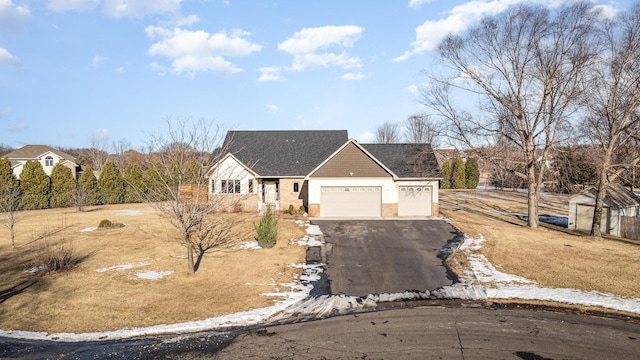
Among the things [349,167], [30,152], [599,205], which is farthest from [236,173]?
[30,152]

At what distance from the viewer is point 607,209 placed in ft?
81.5

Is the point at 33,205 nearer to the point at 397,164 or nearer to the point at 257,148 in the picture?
the point at 257,148

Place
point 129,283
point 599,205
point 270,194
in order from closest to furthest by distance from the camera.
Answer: point 129,283
point 599,205
point 270,194

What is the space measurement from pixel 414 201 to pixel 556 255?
35.6ft

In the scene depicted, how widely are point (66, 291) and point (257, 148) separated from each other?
69.3 ft

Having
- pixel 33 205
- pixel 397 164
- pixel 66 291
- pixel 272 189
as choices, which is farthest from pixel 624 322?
pixel 33 205

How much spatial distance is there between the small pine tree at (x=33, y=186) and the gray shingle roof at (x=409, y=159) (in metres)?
29.0

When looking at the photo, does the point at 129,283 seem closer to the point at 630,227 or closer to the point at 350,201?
the point at 350,201

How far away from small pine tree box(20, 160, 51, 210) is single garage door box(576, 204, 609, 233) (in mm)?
42859

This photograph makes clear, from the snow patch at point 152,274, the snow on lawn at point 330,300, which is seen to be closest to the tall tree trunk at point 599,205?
the snow on lawn at point 330,300

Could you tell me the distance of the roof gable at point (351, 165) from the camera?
2722 cm

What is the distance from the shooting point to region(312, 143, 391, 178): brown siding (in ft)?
89.3

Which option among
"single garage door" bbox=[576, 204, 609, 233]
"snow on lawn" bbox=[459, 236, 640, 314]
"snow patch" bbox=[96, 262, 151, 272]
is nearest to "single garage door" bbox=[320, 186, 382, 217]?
"snow on lawn" bbox=[459, 236, 640, 314]

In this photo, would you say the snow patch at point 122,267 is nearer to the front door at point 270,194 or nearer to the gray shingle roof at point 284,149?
the gray shingle roof at point 284,149
